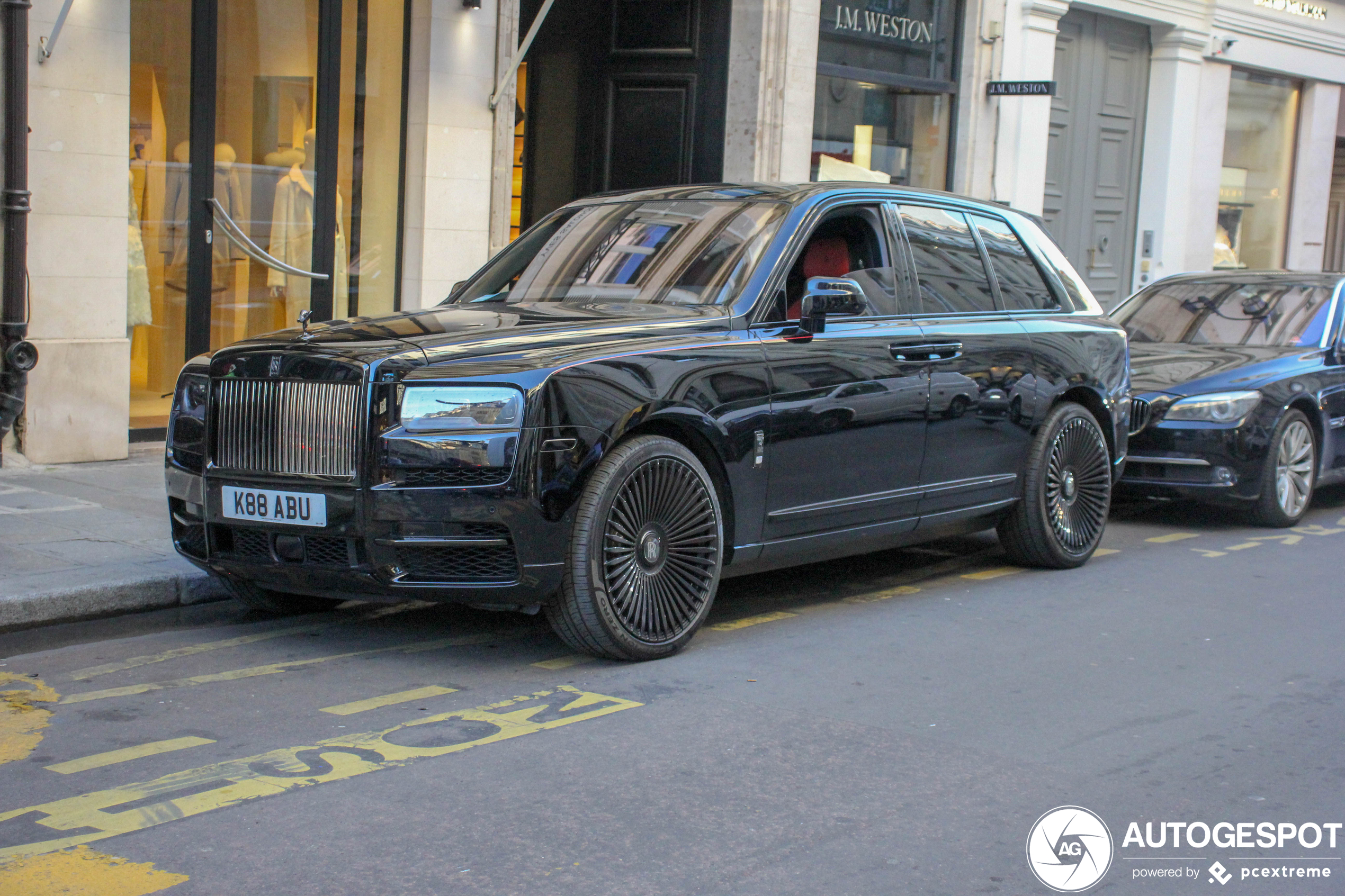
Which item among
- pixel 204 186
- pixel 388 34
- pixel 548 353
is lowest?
pixel 548 353

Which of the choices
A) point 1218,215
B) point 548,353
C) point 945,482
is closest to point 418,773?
point 548,353

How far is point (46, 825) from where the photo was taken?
384 cm

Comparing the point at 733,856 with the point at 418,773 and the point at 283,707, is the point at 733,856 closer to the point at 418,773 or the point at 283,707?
the point at 418,773

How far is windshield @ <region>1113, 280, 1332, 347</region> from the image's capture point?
400 inches

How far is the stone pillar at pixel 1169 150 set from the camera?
20062mm

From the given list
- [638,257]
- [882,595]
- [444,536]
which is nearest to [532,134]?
[638,257]

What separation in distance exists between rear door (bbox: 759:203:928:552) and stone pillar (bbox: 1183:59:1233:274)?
14.9 m

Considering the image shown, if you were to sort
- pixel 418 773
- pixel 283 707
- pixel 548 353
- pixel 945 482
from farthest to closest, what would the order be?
pixel 945 482
pixel 548 353
pixel 283 707
pixel 418 773

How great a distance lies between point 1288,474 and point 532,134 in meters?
8.37

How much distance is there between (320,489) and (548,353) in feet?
3.09

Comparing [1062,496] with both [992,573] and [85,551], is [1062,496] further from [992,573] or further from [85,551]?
[85,551]

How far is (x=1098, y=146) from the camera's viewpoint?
766 inches

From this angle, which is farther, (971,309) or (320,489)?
(971,309)

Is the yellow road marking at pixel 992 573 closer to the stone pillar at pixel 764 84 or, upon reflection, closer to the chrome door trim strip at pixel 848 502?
the chrome door trim strip at pixel 848 502
